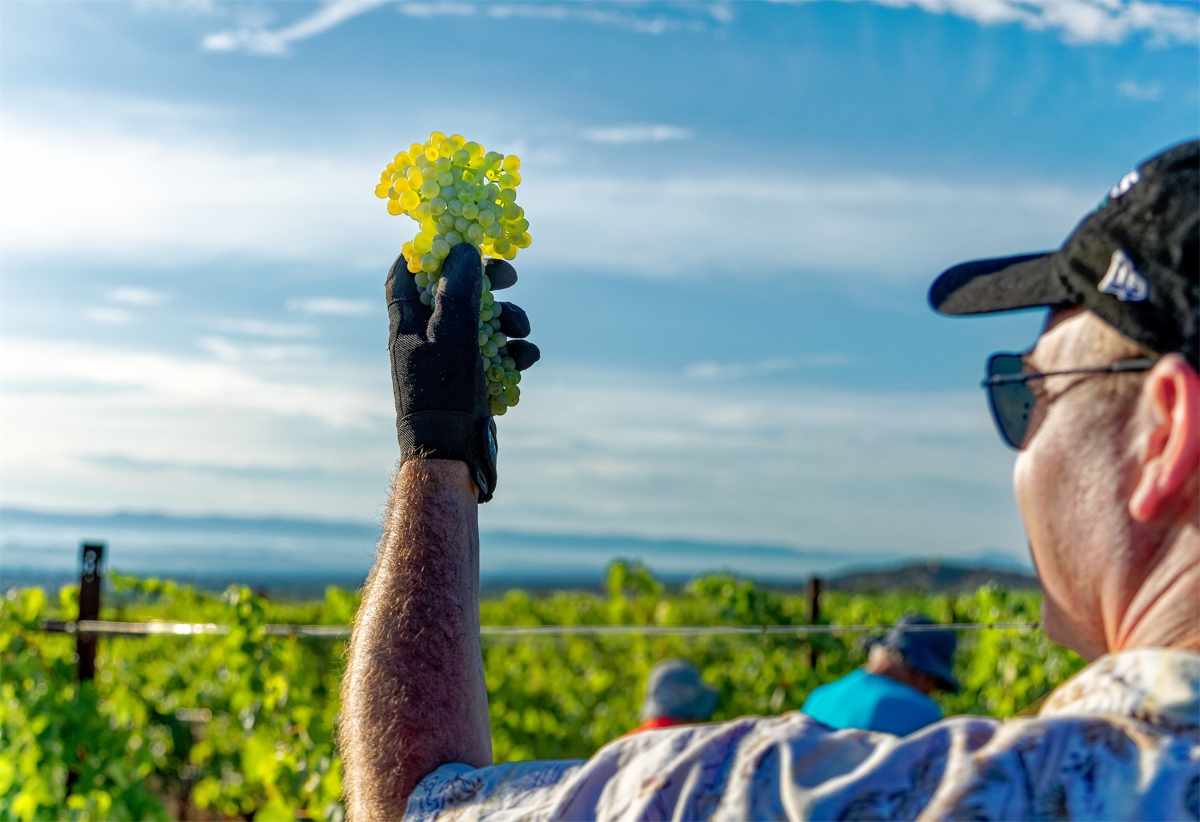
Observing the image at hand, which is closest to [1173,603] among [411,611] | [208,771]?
[411,611]

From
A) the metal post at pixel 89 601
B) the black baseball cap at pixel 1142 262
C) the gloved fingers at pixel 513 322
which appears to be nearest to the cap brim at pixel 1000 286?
the black baseball cap at pixel 1142 262

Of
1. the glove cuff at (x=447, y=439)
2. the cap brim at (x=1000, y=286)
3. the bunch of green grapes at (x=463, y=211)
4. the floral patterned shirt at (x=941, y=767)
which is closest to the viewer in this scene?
the floral patterned shirt at (x=941, y=767)

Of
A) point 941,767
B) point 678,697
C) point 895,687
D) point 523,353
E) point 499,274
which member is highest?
point 499,274

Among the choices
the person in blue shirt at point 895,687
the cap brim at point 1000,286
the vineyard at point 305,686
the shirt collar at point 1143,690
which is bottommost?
the vineyard at point 305,686

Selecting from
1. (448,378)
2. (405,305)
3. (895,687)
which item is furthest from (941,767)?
(895,687)

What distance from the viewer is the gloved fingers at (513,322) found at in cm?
157

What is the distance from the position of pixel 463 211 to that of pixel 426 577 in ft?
1.70

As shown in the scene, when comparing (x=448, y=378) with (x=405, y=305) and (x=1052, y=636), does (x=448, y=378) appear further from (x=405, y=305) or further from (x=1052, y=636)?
(x=1052, y=636)

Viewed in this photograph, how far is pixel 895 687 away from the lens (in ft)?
12.5

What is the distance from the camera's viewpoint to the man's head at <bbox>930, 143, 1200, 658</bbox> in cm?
103

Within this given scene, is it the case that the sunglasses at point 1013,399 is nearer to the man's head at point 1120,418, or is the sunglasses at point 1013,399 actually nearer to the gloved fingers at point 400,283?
the man's head at point 1120,418

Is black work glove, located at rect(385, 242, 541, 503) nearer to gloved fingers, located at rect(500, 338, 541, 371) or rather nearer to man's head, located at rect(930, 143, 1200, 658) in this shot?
gloved fingers, located at rect(500, 338, 541, 371)

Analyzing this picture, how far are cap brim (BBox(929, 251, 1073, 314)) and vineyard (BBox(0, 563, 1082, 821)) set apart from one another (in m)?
1.08

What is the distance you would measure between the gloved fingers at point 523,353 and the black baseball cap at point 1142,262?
0.68 meters
